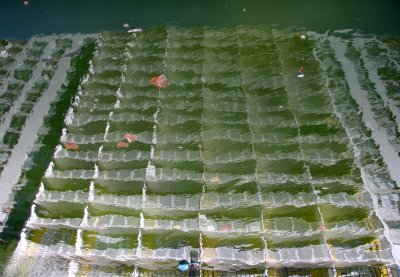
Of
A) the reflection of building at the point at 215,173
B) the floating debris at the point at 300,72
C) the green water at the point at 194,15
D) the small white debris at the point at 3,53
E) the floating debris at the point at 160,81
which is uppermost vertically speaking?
the green water at the point at 194,15

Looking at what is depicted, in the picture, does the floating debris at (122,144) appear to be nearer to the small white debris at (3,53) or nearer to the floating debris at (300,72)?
the floating debris at (300,72)

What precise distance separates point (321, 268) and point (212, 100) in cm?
167

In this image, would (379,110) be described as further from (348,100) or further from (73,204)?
(73,204)

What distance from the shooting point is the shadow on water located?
2637mm

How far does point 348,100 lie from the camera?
3.49 meters

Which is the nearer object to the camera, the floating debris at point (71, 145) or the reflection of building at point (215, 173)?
the reflection of building at point (215, 173)

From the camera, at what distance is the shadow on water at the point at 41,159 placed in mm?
2637

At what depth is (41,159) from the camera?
3195 mm

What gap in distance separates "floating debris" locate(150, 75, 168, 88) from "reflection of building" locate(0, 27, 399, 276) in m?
0.05

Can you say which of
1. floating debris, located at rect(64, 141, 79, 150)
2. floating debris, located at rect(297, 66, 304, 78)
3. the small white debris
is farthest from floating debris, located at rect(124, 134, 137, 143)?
the small white debris

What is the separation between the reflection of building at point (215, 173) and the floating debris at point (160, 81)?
0.05 metres

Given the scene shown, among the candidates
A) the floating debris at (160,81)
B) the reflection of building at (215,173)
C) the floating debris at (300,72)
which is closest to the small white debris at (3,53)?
the reflection of building at (215,173)

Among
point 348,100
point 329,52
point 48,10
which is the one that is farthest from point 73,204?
point 48,10

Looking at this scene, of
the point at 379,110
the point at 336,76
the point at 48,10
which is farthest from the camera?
the point at 48,10
